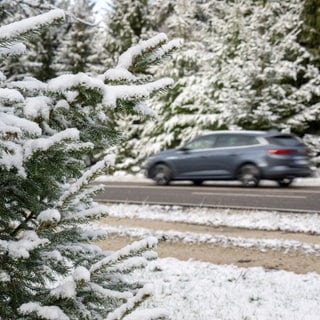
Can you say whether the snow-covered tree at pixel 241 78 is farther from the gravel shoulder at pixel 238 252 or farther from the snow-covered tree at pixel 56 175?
the snow-covered tree at pixel 56 175

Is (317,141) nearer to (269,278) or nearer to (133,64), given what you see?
(269,278)

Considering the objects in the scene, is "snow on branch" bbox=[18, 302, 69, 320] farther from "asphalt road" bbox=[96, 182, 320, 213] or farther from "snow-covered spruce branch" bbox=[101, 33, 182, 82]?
"asphalt road" bbox=[96, 182, 320, 213]

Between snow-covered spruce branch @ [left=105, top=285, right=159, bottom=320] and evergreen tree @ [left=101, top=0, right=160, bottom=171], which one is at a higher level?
evergreen tree @ [left=101, top=0, right=160, bottom=171]

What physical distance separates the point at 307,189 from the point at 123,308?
1419 centimetres

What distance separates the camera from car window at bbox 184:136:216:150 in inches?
656

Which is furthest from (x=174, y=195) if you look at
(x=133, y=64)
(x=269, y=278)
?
(x=133, y=64)

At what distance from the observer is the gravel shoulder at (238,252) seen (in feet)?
25.4

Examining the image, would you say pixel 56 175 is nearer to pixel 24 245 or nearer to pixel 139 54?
pixel 24 245

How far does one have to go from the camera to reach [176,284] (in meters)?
6.50

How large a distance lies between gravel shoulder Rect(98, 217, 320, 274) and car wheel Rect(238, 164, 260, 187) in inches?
192

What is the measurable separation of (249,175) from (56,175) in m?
14.0

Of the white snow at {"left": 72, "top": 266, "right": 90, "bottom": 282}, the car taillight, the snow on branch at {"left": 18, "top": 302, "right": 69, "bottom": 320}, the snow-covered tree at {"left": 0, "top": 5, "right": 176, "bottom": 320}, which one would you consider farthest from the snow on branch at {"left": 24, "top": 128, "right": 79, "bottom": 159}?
the car taillight

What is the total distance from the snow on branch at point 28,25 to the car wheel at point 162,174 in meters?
15.9

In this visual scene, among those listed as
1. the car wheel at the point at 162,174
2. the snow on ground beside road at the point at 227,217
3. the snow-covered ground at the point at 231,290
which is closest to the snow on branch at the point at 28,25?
the snow-covered ground at the point at 231,290
